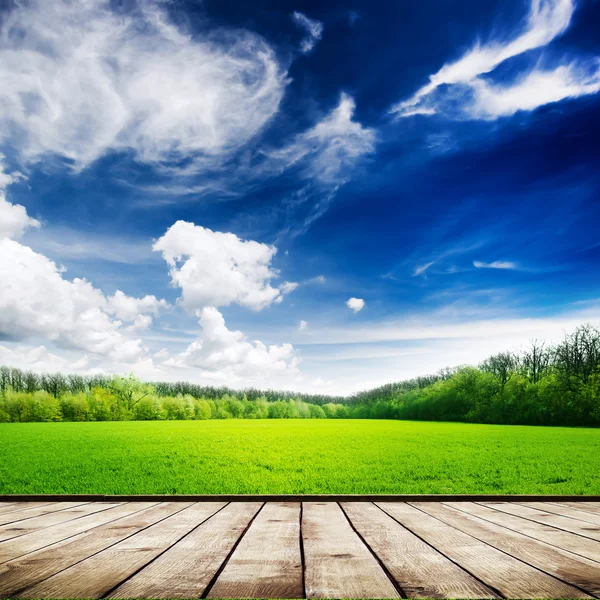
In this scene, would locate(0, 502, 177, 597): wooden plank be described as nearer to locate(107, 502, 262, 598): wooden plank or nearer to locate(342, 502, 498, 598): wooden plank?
locate(107, 502, 262, 598): wooden plank

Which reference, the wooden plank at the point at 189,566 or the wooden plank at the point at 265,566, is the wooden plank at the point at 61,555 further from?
the wooden plank at the point at 265,566

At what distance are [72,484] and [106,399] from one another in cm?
9734

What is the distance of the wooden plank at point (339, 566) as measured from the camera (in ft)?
8.22

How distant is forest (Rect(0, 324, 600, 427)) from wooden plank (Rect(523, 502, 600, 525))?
68171 mm

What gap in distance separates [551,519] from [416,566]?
2.61m

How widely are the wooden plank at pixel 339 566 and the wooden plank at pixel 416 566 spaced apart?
0.32ft

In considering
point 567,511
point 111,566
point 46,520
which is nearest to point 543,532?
point 567,511

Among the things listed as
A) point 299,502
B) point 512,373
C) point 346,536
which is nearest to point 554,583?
point 346,536

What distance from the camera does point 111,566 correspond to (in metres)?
2.92

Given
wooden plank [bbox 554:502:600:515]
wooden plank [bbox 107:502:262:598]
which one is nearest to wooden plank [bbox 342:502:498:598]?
wooden plank [bbox 107:502:262:598]

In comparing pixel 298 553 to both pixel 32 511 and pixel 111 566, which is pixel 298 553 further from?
pixel 32 511

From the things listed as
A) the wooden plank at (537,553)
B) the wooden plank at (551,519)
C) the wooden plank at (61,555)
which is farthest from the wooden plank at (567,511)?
the wooden plank at (61,555)

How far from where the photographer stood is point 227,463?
741 inches

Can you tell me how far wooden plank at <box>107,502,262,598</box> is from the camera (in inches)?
97.8
